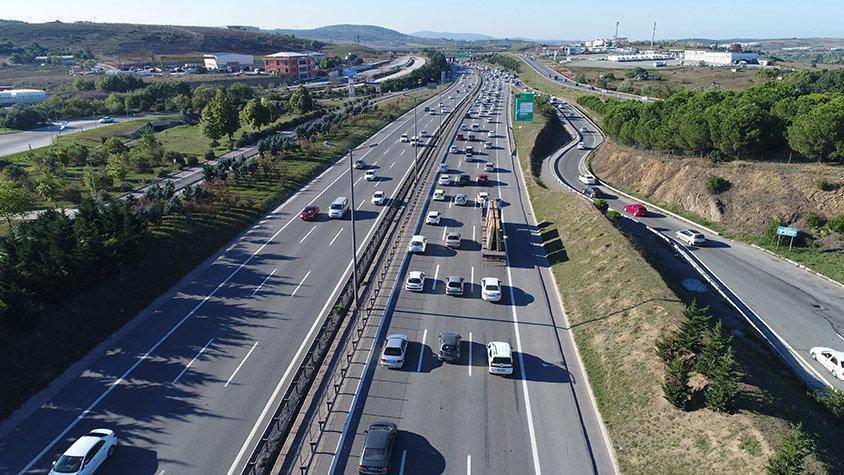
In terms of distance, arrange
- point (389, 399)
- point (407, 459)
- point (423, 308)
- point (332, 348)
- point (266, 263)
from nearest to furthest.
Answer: point (407, 459), point (389, 399), point (332, 348), point (423, 308), point (266, 263)

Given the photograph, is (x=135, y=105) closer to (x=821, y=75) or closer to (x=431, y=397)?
(x=431, y=397)

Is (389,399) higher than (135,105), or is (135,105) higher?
(135,105)

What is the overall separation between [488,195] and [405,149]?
3097 cm

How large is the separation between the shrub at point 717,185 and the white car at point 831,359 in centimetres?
2764

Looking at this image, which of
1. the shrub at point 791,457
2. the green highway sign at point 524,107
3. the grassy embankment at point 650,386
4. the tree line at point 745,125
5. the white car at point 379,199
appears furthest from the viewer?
the green highway sign at point 524,107

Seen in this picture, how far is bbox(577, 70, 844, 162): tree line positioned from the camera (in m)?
49.1

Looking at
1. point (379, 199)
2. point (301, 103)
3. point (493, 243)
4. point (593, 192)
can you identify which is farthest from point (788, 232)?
point (301, 103)

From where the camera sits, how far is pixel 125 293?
3347cm

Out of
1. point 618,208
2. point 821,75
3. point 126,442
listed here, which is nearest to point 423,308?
point 126,442

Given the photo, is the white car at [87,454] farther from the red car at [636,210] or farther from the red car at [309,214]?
the red car at [636,210]

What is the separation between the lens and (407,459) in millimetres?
20938

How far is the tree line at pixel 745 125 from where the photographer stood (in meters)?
49.1

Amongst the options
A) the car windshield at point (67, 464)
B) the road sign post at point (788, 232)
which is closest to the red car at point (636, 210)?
the road sign post at point (788, 232)

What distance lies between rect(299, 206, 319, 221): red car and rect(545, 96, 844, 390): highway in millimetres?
38028
